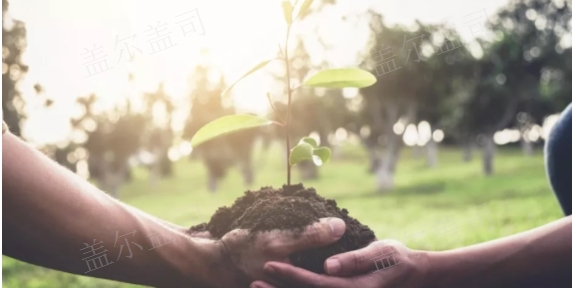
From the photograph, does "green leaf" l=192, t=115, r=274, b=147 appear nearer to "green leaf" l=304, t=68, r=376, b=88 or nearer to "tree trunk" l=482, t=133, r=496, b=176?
"green leaf" l=304, t=68, r=376, b=88

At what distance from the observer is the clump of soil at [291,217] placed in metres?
0.55

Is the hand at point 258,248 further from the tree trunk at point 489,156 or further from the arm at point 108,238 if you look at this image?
the tree trunk at point 489,156

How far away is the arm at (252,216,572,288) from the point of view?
0.54 metres

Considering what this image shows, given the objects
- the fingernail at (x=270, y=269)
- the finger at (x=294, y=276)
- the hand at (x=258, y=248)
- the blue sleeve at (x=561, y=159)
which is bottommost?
the finger at (x=294, y=276)

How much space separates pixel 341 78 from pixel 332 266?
21 centimetres

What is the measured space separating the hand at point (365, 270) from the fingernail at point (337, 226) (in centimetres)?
2

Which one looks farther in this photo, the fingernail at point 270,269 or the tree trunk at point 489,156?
the tree trunk at point 489,156

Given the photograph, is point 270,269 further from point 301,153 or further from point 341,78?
point 341,78

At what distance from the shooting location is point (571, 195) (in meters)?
0.98

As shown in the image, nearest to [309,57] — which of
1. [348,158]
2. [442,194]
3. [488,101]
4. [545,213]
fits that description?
[545,213]

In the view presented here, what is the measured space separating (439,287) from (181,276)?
0.32 meters

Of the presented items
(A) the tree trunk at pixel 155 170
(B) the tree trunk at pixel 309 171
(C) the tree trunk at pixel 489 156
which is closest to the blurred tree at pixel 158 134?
(A) the tree trunk at pixel 155 170

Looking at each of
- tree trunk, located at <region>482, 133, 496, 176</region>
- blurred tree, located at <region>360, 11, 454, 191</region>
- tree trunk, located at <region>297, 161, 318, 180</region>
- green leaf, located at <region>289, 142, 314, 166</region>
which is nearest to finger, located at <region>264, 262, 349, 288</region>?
green leaf, located at <region>289, 142, 314, 166</region>

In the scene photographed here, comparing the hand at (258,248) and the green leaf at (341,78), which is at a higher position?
the green leaf at (341,78)
